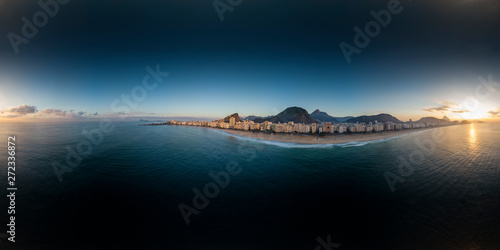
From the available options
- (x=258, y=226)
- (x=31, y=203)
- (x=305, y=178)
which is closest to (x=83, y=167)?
(x=31, y=203)

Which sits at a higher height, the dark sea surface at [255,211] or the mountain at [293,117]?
the mountain at [293,117]

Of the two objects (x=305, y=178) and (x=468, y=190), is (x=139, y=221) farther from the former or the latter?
(x=468, y=190)

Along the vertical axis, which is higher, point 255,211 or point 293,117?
point 293,117

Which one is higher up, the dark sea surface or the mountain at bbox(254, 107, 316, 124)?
the mountain at bbox(254, 107, 316, 124)

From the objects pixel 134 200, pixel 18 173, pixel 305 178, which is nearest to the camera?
pixel 134 200

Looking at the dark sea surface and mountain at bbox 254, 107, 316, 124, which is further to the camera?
mountain at bbox 254, 107, 316, 124

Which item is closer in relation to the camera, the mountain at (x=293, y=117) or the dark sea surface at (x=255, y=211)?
the dark sea surface at (x=255, y=211)

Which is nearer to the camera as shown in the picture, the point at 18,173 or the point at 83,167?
the point at 18,173

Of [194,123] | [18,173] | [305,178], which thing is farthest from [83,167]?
[194,123]

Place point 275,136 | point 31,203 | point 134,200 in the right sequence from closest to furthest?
point 31,203 < point 134,200 < point 275,136

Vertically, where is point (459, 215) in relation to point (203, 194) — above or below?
above

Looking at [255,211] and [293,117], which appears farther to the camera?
[293,117]
